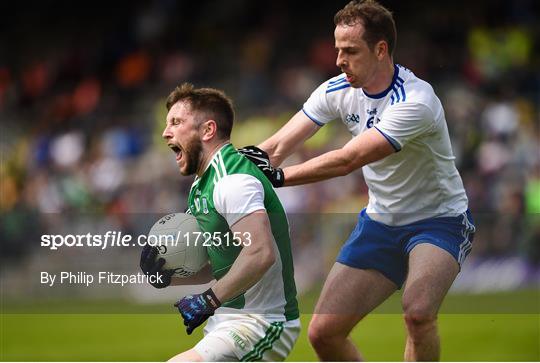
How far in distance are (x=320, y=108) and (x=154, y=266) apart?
1.56 meters

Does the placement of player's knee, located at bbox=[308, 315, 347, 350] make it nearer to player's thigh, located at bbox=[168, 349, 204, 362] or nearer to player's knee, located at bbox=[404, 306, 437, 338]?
player's knee, located at bbox=[404, 306, 437, 338]

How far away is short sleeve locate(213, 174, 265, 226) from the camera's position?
523 cm

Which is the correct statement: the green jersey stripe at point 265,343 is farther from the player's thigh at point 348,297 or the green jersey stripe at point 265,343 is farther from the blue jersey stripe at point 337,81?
the blue jersey stripe at point 337,81

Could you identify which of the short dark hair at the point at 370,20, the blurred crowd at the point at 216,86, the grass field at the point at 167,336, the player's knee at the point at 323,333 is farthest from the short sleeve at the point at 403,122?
the blurred crowd at the point at 216,86

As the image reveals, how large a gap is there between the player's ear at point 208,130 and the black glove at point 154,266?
58 cm

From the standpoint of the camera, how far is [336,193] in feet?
45.1

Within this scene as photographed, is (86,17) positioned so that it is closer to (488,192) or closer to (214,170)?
(488,192)

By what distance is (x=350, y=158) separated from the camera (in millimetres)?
6109

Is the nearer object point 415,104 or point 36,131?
point 415,104

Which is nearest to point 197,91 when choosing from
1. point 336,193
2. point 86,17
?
point 336,193

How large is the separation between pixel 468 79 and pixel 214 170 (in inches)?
417

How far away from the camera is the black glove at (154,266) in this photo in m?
5.62

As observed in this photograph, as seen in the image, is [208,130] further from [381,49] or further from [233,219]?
[381,49]

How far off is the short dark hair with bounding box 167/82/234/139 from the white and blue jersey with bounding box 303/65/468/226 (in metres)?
0.90
